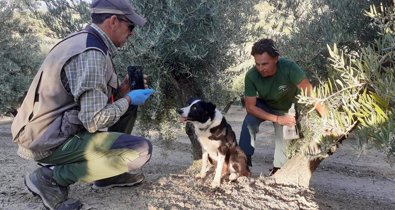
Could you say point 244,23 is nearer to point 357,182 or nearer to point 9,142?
point 357,182

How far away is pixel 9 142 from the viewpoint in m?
9.61

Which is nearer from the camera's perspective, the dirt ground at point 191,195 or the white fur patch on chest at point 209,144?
the dirt ground at point 191,195

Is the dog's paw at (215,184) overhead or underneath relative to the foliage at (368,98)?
underneath

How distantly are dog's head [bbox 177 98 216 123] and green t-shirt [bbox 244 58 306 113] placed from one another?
3.49ft

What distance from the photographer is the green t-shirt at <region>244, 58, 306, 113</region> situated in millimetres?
5430

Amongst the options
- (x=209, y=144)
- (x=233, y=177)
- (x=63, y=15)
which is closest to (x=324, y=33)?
(x=209, y=144)

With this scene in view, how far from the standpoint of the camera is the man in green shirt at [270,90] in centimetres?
522

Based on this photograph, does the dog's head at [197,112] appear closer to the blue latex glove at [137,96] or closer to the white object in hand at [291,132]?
the blue latex glove at [137,96]

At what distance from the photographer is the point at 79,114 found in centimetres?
370

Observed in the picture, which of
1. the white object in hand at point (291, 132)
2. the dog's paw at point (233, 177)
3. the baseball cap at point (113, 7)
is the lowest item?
the dog's paw at point (233, 177)

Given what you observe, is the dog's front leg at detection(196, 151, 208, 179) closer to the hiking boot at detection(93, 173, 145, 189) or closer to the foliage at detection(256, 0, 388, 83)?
the hiking boot at detection(93, 173, 145, 189)

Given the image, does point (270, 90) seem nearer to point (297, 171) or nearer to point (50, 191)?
point (297, 171)

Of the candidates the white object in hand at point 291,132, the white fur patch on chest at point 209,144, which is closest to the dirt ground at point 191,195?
the white fur patch on chest at point 209,144

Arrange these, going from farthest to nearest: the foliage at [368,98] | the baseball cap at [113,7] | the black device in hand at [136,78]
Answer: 1. the black device in hand at [136,78]
2. the baseball cap at [113,7]
3. the foliage at [368,98]
